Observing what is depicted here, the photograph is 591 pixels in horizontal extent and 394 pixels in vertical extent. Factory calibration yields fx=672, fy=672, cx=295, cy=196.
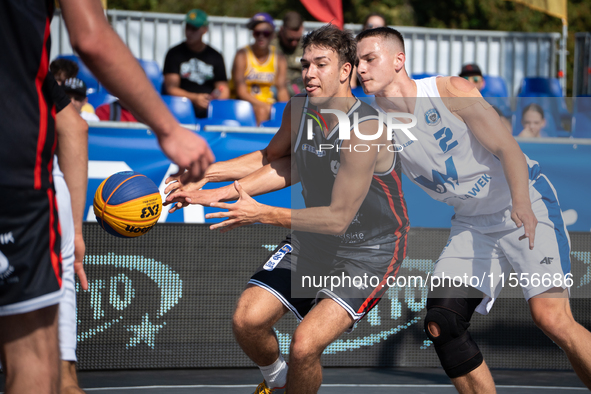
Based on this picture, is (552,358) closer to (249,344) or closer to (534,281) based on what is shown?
(534,281)

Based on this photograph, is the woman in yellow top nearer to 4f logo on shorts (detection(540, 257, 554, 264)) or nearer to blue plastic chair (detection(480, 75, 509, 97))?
blue plastic chair (detection(480, 75, 509, 97))

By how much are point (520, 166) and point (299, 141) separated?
1.20 metres

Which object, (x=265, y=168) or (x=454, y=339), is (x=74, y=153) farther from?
(x=454, y=339)

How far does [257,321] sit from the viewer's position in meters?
3.51

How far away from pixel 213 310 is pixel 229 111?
10.6 ft

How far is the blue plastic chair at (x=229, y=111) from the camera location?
25.2ft

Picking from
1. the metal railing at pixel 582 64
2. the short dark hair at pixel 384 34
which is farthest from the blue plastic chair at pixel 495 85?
the short dark hair at pixel 384 34

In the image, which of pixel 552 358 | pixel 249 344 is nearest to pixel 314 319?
pixel 249 344

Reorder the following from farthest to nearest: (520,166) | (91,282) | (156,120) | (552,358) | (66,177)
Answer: (552,358)
(91,282)
(520,166)
(66,177)
(156,120)

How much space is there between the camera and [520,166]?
11.1 ft

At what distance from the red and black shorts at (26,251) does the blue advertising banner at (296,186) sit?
413cm

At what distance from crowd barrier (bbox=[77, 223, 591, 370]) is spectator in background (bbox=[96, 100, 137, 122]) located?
2.48m

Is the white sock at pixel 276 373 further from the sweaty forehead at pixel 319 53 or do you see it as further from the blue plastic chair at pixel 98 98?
the blue plastic chair at pixel 98 98

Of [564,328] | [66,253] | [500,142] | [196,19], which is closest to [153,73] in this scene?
[196,19]
